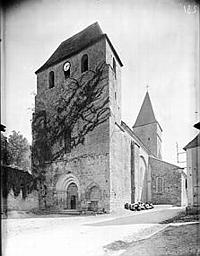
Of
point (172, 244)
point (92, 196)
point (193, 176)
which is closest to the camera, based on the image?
point (172, 244)

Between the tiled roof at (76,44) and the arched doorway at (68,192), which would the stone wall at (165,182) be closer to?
the arched doorway at (68,192)

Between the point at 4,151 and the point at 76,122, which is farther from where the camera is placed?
the point at 76,122

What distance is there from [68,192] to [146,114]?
1.54 ft

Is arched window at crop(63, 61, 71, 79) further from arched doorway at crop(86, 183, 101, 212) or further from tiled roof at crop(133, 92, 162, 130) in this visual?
arched doorway at crop(86, 183, 101, 212)

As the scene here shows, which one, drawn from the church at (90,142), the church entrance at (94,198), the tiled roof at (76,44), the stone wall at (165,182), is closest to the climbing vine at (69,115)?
the church at (90,142)

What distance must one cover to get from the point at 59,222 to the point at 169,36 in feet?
2.79

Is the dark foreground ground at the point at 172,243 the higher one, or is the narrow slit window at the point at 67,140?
the narrow slit window at the point at 67,140

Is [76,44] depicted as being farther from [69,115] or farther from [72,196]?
[72,196]

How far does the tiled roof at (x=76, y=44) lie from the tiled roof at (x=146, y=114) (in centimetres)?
20

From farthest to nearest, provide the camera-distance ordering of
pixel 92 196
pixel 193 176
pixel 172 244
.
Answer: pixel 92 196, pixel 193 176, pixel 172 244

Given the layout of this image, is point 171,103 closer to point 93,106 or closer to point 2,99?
point 93,106

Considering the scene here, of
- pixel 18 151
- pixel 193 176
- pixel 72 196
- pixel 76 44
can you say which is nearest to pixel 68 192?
pixel 72 196

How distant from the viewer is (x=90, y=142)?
1427 millimetres

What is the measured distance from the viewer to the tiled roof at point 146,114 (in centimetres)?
132
